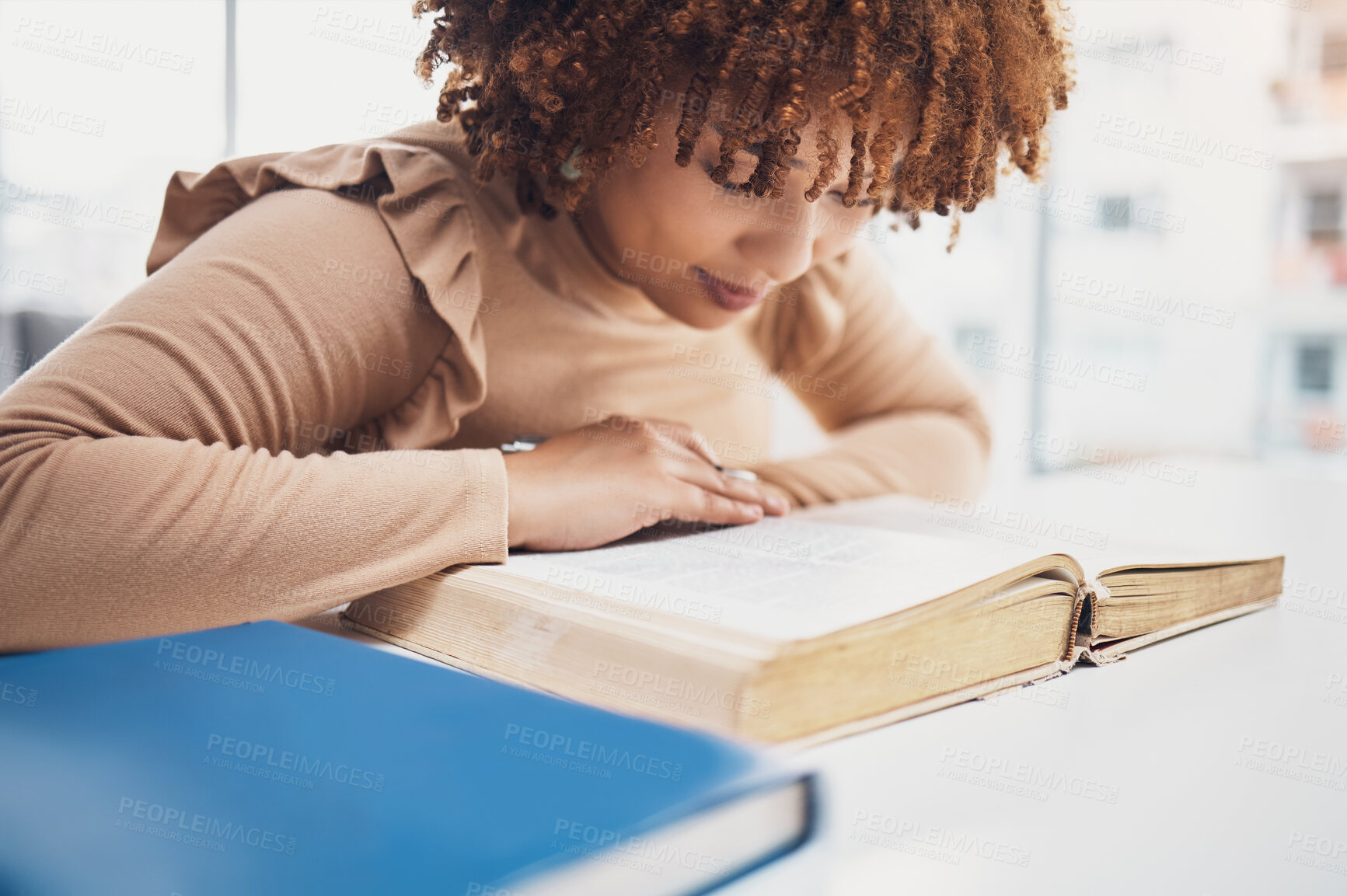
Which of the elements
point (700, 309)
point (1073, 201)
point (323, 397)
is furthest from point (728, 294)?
point (1073, 201)

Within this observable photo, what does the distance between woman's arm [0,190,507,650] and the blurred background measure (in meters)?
0.22

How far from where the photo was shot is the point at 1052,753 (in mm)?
438

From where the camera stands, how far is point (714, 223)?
2.33ft

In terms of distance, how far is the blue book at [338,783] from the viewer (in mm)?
381

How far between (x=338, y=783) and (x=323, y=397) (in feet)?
1.01

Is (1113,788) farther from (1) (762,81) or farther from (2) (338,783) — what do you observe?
(1) (762,81)

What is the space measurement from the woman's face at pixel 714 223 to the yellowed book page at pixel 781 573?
0.21 metres

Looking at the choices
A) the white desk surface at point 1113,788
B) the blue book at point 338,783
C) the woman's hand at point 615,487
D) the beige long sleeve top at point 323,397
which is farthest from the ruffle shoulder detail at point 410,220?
the white desk surface at point 1113,788

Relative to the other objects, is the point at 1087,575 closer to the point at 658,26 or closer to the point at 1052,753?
the point at 1052,753

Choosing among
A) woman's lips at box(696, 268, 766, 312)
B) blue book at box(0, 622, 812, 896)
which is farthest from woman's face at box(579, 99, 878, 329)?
blue book at box(0, 622, 812, 896)

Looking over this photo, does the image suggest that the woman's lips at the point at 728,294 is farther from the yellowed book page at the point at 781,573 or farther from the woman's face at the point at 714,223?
the yellowed book page at the point at 781,573

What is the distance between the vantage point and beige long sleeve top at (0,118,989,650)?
504mm

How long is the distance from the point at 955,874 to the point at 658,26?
54cm

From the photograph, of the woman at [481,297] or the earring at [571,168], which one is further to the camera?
the earring at [571,168]
